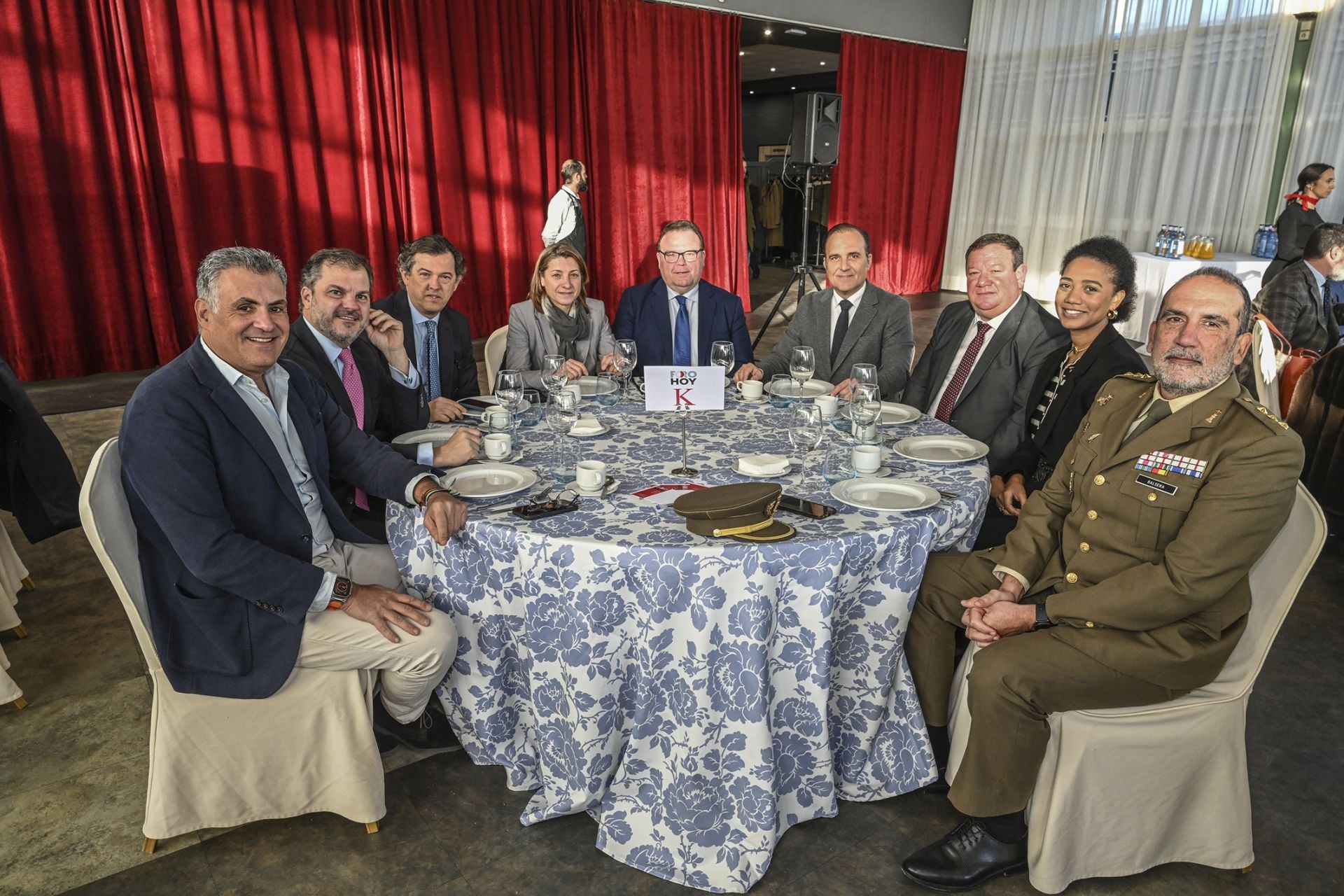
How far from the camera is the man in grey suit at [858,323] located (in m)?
3.29

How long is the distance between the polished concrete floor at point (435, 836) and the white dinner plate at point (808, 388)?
1258mm

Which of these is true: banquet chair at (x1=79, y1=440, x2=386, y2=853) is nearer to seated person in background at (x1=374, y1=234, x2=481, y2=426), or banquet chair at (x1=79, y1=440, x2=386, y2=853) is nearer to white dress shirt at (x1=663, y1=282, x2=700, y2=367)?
seated person in background at (x1=374, y1=234, x2=481, y2=426)

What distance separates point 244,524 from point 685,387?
3.49 feet

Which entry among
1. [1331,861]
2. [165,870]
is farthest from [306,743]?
[1331,861]

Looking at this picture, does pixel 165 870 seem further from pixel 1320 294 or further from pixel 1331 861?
pixel 1320 294

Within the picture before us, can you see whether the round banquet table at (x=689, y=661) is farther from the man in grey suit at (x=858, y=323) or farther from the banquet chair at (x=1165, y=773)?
the man in grey suit at (x=858, y=323)

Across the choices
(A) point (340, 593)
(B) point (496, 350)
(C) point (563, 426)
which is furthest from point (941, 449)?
(B) point (496, 350)

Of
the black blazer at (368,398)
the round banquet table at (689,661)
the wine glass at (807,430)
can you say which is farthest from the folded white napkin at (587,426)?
the wine glass at (807,430)

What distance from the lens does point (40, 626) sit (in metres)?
2.85

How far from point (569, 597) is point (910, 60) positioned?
1009 centimetres

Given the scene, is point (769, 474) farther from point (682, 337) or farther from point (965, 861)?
point (682, 337)

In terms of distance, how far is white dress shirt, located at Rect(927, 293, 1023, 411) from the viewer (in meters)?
2.80

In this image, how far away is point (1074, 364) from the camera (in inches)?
97.7

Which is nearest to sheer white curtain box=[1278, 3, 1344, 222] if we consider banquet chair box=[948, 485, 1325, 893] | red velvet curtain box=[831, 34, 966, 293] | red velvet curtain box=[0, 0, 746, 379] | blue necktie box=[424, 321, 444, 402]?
red velvet curtain box=[831, 34, 966, 293]
